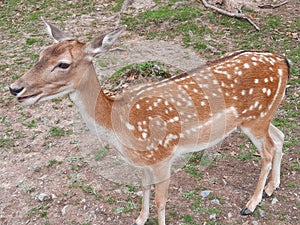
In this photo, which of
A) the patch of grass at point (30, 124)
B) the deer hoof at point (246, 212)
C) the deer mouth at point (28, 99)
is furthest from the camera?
the patch of grass at point (30, 124)

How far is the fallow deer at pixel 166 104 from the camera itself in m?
3.72

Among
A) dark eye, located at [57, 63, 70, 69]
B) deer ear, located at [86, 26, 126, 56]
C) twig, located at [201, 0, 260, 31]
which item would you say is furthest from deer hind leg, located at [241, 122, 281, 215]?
twig, located at [201, 0, 260, 31]

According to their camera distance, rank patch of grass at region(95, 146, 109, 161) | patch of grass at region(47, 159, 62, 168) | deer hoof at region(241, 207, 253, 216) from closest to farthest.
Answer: deer hoof at region(241, 207, 253, 216) → patch of grass at region(47, 159, 62, 168) → patch of grass at region(95, 146, 109, 161)

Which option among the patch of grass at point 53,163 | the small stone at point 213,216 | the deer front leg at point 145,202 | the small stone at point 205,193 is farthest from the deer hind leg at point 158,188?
the patch of grass at point 53,163

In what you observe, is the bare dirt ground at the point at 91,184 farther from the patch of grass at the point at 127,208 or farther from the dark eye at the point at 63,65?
the dark eye at the point at 63,65

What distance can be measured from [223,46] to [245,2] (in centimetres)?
211

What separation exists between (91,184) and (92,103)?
1.52 metres

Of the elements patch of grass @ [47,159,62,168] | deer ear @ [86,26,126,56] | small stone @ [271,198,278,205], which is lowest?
small stone @ [271,198,278,205]

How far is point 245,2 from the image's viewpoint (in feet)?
30.8

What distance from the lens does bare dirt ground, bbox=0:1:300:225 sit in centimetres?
463

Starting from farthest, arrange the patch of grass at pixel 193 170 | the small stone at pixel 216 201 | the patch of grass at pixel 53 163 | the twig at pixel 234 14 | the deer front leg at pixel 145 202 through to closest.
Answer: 1. the twig at pixel 234 14
2. the patch of grass at pixel 53 163
3. the patch of grass at pixel 193 170
4. the small stone at pixel 216 201
5. the deer front leg at pixel 145 202

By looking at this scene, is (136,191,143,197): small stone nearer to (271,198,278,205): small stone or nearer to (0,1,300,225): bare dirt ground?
(0,1,300,225): bare dirt ground

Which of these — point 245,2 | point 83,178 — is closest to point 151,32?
point 245,2

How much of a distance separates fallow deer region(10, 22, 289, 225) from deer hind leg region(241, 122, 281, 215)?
1 cm
